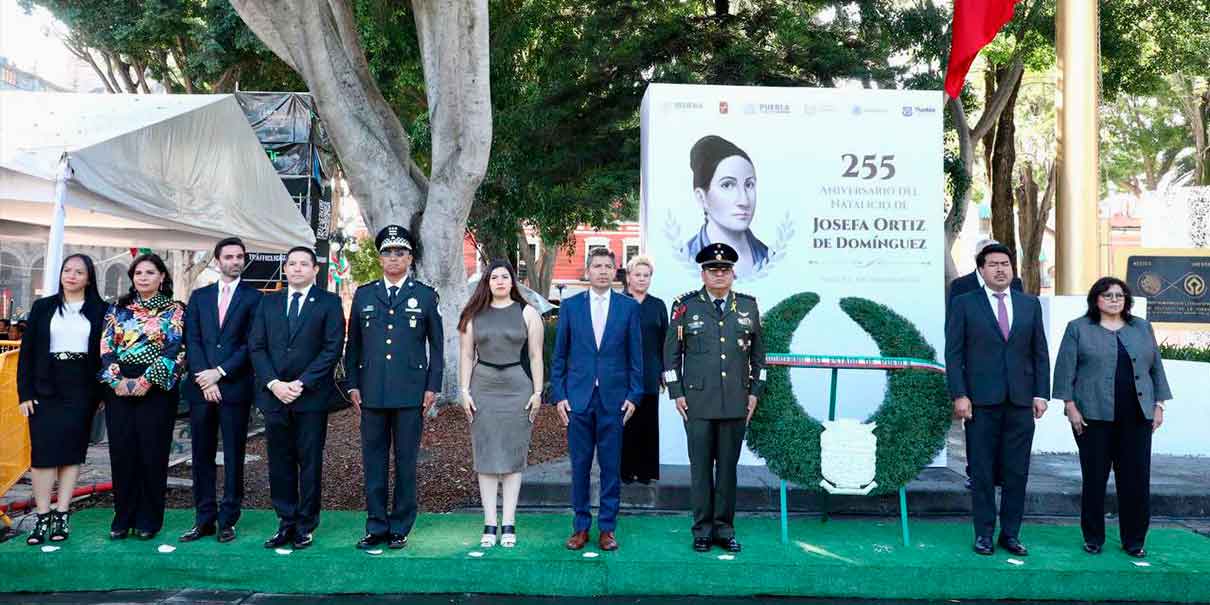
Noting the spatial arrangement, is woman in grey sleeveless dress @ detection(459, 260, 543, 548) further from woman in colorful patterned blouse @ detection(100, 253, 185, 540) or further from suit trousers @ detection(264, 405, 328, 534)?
woman in colorful patterned blouse @ detection(100, 253, 185, 540)

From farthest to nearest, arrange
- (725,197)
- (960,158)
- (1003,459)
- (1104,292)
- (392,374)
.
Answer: (960,158), (725,197), (1104,292), (1003,459), (392,374)

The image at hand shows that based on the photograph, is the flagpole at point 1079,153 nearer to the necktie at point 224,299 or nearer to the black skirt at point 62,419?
the necktie at point 224,299

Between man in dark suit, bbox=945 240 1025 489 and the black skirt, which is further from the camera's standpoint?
man in dark suit, bbox=945 240 1025 489

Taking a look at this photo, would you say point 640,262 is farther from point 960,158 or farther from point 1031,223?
point 1031,223

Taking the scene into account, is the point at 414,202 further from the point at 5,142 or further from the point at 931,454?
the point at 931,454

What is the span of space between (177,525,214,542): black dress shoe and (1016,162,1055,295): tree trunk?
622 inches

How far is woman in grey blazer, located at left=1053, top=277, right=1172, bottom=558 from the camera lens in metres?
5.55

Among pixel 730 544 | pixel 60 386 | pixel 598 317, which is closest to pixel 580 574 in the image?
pixel 730 544

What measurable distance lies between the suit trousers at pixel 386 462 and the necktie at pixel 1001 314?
11.5 ft

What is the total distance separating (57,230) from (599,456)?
4.00m

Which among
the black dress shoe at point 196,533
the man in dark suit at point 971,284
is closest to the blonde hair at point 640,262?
the man in dark suit at point 971,284

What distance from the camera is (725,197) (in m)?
7.54

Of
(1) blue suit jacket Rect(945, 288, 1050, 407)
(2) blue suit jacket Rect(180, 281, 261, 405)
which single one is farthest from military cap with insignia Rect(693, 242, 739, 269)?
(2) blue suit jacket Rect(180, 281, 261, 405)

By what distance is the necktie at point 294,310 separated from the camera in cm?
542
